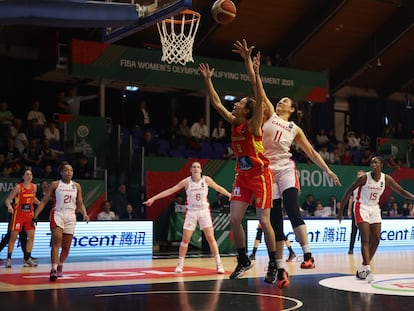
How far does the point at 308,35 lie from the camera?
23969 millimetres

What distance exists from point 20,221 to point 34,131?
15.9ft

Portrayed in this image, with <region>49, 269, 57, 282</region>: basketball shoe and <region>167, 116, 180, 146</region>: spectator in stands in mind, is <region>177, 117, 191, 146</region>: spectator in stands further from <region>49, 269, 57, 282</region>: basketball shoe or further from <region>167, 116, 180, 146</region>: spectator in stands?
<region>49, 269, 57, 282</region>: basketball shoe

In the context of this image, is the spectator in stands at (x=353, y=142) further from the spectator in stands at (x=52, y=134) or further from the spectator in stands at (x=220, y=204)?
the spectator in stands at (x=52, y=134)

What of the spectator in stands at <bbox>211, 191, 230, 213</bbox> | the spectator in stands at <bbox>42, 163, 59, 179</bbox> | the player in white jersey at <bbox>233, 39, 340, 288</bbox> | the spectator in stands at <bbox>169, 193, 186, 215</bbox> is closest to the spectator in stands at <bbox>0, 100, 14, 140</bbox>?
the spectator in stands at <bbox>42, 163, 59, 179</bbox>

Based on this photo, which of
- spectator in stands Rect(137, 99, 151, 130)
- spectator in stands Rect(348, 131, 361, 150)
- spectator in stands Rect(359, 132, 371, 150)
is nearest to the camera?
spectator in stands Rect(137, 99, 151, 130)

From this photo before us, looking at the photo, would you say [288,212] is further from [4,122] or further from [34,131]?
[4,122]

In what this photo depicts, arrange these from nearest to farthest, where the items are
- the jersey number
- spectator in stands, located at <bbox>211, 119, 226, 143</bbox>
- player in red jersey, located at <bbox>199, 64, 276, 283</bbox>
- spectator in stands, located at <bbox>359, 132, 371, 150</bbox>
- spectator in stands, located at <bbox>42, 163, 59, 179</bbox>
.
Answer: player in red jersey, located at <bbox>199, 64, 276, 283</bbox> < the jersey number < spectator in stands, located at <bbox>42, 163, 59, 179</bbox> < spectator in stands, located at <bbox>211, 119, 226, 143</bbox> < spectator in stands, located at <bbox>359, 132, 371, 150</bbox>

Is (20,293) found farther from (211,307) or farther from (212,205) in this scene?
(212,205)

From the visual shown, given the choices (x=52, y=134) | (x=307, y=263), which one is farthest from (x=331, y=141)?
(x=307, y=263)

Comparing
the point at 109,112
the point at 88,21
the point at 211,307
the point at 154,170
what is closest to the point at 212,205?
the point at 154,170

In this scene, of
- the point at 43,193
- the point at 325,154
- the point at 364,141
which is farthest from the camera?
the point at 364,141

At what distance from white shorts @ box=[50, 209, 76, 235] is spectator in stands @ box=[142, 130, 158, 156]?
8643 mm

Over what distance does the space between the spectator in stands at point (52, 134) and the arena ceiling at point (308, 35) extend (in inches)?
128

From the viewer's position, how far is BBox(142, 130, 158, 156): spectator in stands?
64.7 feet
